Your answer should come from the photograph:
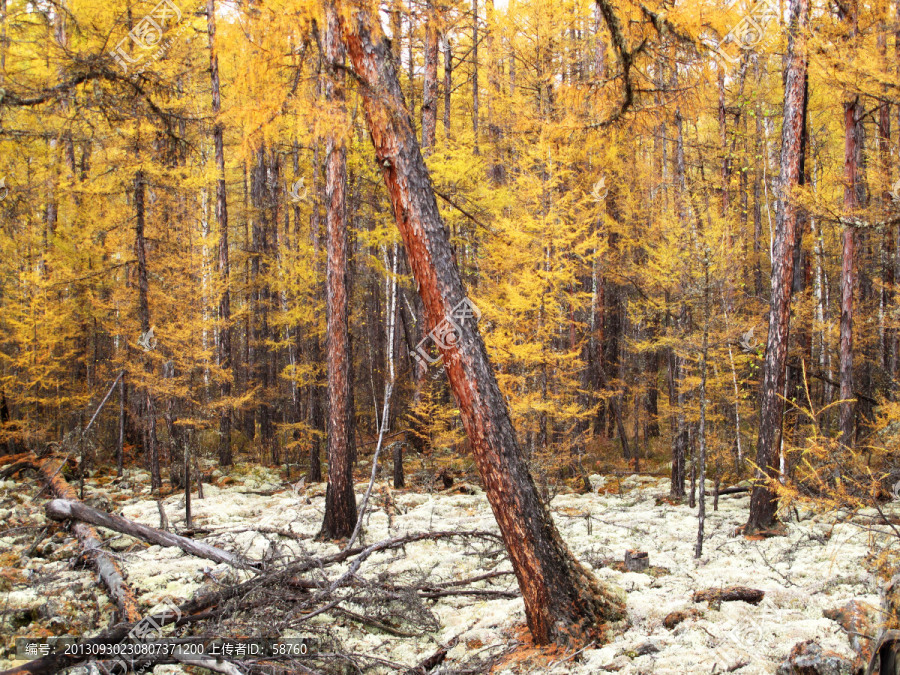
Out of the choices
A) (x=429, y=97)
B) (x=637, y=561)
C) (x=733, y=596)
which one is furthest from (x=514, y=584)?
(x=429, y=97)

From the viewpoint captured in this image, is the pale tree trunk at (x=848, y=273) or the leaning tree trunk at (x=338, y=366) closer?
the leaning tree trunk at (x=338, y=366)

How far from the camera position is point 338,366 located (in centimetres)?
777

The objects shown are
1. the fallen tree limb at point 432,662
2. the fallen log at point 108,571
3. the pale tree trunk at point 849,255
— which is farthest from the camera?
the pale tree trunk at point 849,255

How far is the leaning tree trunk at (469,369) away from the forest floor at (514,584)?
0.37 m

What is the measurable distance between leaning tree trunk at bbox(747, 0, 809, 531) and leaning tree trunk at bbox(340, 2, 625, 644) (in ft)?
15.4

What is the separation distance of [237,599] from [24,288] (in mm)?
14714

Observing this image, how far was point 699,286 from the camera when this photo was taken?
24.5ft

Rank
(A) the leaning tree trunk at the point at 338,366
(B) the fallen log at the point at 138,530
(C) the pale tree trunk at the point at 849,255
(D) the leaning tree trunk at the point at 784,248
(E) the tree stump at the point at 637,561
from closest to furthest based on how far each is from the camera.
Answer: (B) the fallen log at the point at 138,530 < (E) the tree stump at the point at 637,561 < (D) the leaning tree trunk at the point at 784,248 < (A) the leaning tree trunk at the point at 338,366 < (C) the pale tree trunk at the point at 849,255

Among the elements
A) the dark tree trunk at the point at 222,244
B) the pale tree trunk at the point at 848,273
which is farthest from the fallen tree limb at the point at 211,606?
the dark tree trunk at the point at 222,244

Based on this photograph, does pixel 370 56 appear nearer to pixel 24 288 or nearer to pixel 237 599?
pixel 237 599

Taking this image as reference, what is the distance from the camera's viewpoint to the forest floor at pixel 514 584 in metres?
3.45

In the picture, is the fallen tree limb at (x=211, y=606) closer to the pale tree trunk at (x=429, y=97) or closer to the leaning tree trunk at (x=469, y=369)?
the leaning tree trunk at (x=469, y=369)

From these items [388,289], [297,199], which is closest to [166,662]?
[388,289]

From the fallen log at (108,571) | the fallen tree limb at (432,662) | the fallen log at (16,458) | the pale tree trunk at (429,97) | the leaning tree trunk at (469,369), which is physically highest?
the pale tree trunk at (429,97)
